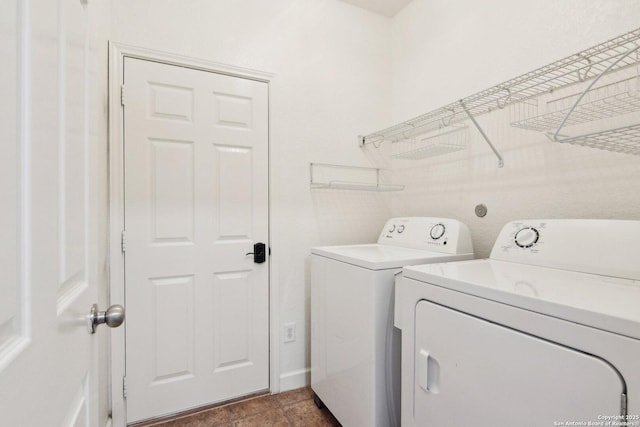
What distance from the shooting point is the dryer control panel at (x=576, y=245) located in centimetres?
101

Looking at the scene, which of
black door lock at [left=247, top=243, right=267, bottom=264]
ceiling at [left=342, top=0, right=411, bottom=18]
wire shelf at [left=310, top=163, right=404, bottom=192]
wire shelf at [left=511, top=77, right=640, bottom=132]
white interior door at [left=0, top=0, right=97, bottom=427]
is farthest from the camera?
ceiling at [left=342, top=0, right=411, bottom=18]

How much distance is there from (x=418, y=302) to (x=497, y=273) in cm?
31

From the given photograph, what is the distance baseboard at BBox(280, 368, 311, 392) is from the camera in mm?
2039

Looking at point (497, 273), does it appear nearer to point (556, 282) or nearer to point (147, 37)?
point (556, 282)

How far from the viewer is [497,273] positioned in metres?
1.11

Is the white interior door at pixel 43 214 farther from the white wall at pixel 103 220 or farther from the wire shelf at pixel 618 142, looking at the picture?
the wire shelf at pixel 618 142

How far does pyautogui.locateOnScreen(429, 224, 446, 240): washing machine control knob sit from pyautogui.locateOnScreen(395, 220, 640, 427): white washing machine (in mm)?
367

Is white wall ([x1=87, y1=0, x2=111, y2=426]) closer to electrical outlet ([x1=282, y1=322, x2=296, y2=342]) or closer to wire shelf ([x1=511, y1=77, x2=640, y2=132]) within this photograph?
electrical outlet ([x1=282, y1=322, x2=296, y2=342])

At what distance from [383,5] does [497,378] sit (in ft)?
8.44

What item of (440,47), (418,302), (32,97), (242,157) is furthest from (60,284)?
(440,47)

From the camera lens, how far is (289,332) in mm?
2080

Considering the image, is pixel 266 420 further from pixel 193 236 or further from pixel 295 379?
pixel 193 236

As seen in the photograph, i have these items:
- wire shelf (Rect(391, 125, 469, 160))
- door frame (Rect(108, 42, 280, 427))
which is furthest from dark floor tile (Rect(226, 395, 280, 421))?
wire shelf (Rect(391, 125, 469, 160))

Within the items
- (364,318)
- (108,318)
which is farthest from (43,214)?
(364,318)
